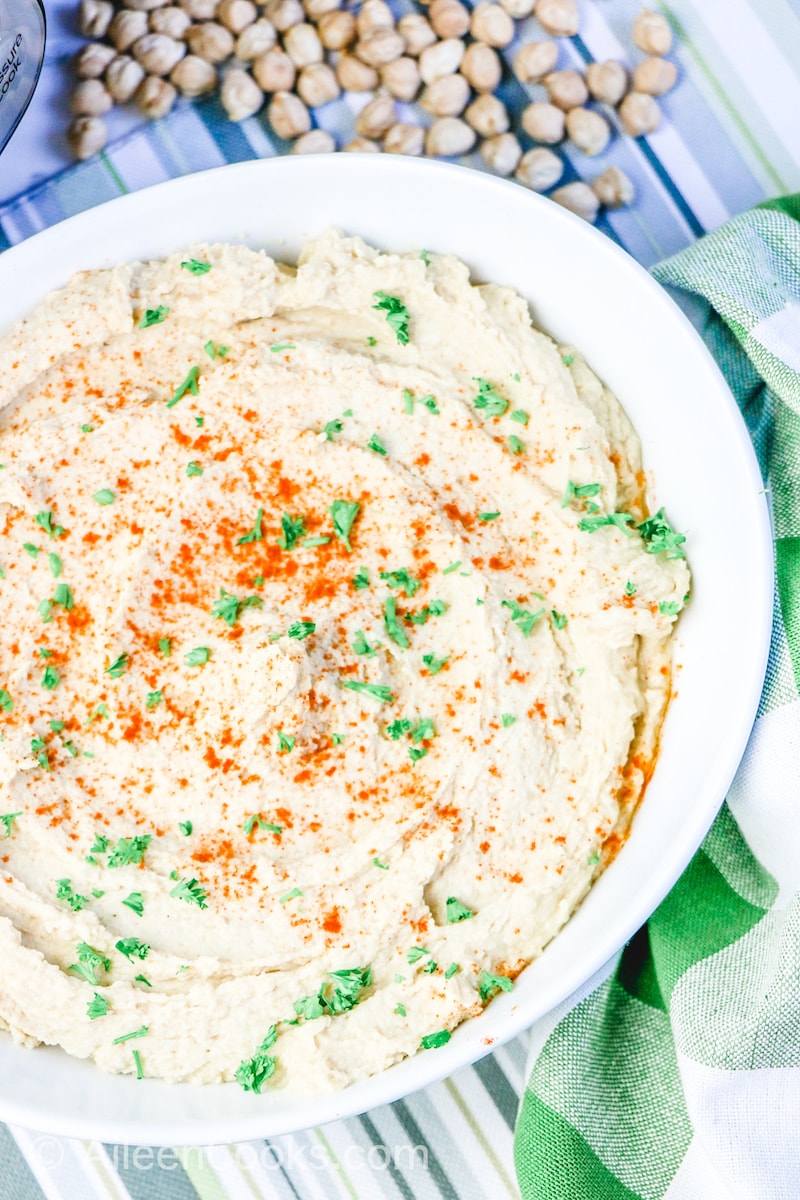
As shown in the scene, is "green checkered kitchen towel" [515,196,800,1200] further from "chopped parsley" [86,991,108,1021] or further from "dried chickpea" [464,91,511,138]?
"chopped parsley" [86,991,108,1021]

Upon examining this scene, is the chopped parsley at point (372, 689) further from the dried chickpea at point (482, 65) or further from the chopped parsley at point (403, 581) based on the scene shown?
the dried chickpea at point (482, 65)

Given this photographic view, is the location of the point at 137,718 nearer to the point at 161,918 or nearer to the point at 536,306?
the point at 161,918

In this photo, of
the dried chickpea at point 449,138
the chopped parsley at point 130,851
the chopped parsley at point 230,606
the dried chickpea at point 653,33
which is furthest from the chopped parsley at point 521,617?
the dried chickpea at point 653,33

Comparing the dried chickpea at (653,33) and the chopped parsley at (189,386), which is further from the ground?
the chopped parsley at (189,386)

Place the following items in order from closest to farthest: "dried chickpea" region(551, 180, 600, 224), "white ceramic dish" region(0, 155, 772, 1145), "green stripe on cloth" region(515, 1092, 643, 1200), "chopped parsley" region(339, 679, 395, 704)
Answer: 1. "white ceramic dish" region(0, 155, 772, 1145)
2. "chopped parsley" region(339, 679, 395, 704)
3. "green stripe on cloth" region(515, 1092, 643, 1200)
4. "dried chickpea" region(551, 180, 600, 224)

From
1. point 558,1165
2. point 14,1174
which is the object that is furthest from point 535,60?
point 14,1174

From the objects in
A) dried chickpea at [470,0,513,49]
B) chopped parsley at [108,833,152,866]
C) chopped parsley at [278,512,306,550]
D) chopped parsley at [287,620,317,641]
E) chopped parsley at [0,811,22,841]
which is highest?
dried chickpea at [470,0,513,49]

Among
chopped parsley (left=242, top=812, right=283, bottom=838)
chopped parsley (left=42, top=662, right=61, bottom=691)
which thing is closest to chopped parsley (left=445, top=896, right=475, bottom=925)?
chopped parsley (left=242, top=812, right=283, bottom=838)
